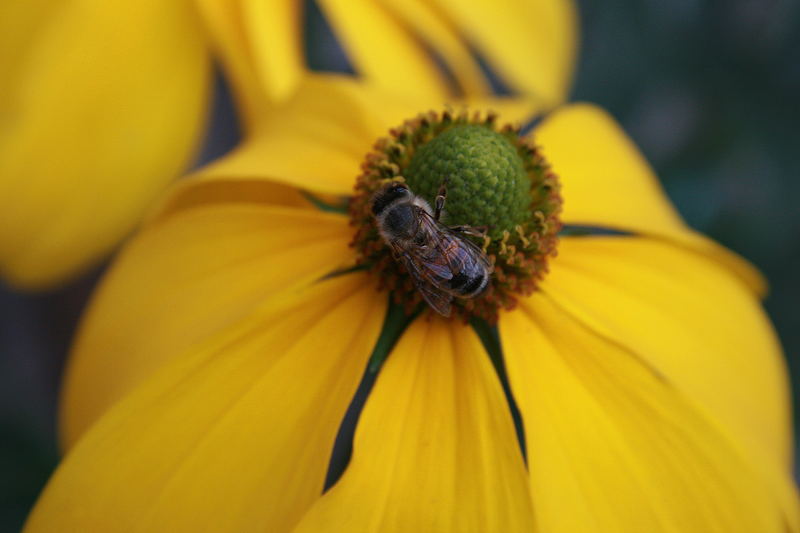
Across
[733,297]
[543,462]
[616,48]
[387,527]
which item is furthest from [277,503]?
[616,48]

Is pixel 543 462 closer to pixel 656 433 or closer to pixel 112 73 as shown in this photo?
pixel 656 433

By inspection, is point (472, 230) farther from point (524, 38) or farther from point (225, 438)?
point (524, 38)

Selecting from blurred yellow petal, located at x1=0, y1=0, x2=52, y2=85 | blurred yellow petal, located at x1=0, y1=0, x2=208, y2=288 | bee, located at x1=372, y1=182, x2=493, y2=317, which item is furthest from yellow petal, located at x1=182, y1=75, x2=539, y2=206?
blurred yellow petal, located at x1=0, y1=0, x2=52, y2=85

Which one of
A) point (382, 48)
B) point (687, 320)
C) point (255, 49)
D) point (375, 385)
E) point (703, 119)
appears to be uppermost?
point (255, 49)

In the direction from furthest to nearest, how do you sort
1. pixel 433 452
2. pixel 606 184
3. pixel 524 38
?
1. pixel 524 38
2. pixel 606 184
3. pixel 433 452

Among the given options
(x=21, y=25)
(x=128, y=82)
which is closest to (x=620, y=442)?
(x=128, y=82)

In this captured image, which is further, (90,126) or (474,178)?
(90,126)

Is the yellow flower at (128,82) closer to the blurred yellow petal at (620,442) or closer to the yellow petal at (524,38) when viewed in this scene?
the yellow petal at (524,38)
